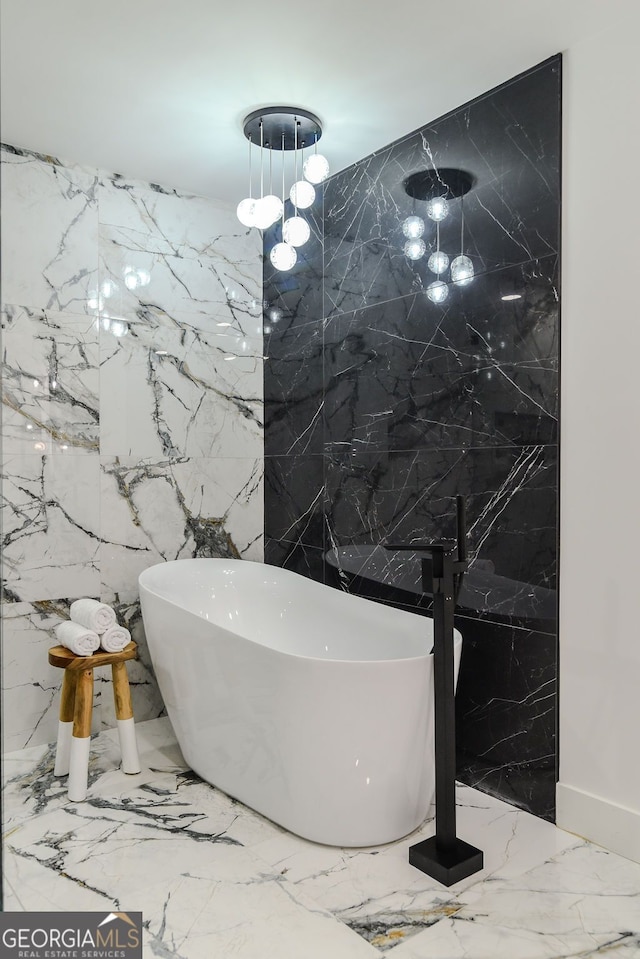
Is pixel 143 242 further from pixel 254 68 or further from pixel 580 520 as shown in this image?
pixel 580 520

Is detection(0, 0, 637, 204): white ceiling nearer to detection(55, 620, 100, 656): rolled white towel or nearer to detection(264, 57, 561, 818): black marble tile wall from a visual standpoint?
detection(264, 57, 561, 818): black marble tile wall

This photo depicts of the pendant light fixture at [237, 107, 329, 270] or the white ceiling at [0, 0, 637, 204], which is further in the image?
the pendant light fixture at [237, 107, 329, 270]

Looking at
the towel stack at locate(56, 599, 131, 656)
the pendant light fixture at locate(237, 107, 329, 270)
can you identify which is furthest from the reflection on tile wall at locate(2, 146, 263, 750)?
the pendant light fixture at locate(237, 107, 329, 270)

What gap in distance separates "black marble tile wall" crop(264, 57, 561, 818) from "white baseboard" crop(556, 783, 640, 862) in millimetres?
70

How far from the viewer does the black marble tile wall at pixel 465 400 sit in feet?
7.98

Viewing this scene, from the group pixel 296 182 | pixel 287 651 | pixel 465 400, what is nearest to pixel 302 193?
pixel 296 182

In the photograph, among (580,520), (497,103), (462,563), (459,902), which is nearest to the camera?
(459,902)

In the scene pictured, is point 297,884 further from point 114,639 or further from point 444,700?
point 114,639

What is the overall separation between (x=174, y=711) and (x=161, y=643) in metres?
0.28

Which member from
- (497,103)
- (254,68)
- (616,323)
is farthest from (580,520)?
(254,68)

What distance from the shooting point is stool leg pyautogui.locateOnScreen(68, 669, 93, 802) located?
2574 millimetres

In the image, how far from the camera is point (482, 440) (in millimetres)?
2631

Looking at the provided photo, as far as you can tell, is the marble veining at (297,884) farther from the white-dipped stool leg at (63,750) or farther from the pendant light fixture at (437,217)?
the pendant light fixture at (437,217)

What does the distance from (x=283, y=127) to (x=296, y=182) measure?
0.21m
